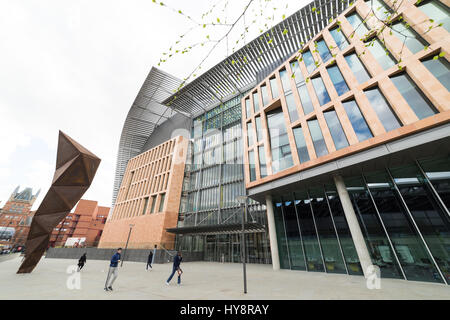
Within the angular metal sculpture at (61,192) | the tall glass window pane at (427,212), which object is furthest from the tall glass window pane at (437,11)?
the angular metal sculpture at (61,192)

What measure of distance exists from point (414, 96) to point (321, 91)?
5130 mm

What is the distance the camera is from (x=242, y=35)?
518 centimetres

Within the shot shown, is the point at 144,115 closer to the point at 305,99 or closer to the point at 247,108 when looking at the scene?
the point at 247,108

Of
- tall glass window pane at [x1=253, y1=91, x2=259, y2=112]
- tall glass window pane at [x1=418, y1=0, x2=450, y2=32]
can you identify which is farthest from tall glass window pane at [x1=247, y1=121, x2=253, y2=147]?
tall glass window pane at [x1=418, y1=0, x2=450, y2=32]

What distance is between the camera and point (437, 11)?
32.3 feet

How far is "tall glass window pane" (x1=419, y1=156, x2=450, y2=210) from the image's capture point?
27.4ft

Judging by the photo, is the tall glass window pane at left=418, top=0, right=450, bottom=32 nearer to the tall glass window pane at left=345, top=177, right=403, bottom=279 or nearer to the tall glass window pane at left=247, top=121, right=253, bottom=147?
the tall glass window pane at left=345, top=177, right=403, bottom=279

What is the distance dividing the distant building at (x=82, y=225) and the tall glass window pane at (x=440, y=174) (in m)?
78.3

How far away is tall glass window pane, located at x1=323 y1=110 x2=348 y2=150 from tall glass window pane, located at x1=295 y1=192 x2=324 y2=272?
463 centimetres

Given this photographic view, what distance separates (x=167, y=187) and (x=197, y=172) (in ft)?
18.6

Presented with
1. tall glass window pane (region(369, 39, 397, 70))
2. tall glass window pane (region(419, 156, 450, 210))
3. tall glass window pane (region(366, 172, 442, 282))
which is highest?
tall glass window pane (region(369, 39, 397, 70))
